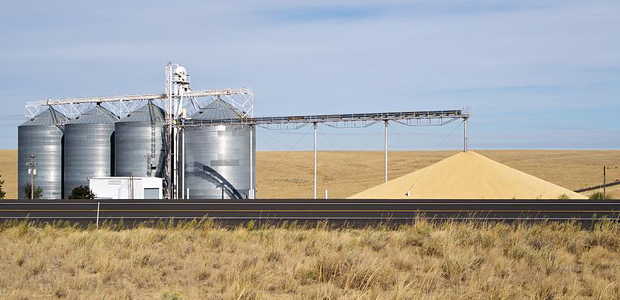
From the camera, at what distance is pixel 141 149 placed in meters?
63.4

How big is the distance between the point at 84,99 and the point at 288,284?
218ft

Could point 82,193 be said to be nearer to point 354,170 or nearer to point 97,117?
point 97,117

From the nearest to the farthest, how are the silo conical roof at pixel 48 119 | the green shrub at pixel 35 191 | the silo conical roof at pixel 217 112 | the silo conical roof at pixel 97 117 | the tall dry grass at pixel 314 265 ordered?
the tall dry grass at pixel 314 265, the silo conical roof at pixel 217 112, the green shrub at pixel 35 191, the silo conical roof at pixel 97 117, the silo conical roof at pixel 48 119

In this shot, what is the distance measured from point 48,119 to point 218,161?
2388 centimetres

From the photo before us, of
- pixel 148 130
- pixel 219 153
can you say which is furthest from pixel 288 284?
pixel 148 130

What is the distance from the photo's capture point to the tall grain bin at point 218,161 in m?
59.6

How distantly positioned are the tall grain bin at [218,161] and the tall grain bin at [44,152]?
56.6 feet

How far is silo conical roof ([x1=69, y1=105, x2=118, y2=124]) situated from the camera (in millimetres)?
67938

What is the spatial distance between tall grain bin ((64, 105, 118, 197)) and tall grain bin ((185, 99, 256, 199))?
33.2 feet

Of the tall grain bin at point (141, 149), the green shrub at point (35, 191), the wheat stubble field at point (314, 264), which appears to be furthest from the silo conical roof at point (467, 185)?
the green shrub at point (35, 191)

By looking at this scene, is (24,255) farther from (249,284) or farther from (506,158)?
(506,158)

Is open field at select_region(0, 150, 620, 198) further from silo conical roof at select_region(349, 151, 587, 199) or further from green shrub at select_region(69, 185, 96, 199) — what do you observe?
green shrub at select_region(69, 185, 96, 199)

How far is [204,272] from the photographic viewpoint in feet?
45.0

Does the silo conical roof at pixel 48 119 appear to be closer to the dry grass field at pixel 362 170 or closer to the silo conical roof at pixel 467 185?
the dry grass field at pixel 362 170
